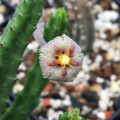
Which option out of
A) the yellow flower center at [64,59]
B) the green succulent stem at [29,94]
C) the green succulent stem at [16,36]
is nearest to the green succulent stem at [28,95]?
the green succulent stem at [29,94]

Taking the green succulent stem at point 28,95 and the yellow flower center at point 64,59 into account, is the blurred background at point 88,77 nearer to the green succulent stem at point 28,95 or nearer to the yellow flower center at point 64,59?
the green succulent stem at point 28,95

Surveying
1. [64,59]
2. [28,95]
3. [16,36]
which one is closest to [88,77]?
[28,95]

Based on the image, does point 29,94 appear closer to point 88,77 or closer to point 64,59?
point 64,59

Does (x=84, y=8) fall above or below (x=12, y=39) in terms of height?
above

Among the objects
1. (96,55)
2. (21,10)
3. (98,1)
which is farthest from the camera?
(98,1)

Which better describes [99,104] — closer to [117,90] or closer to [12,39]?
[117,90]

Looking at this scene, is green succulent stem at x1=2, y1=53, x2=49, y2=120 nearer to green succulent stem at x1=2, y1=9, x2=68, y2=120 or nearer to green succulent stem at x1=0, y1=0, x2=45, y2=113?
green succulent stem at x1=2, y1=9, x2=68, y2=120

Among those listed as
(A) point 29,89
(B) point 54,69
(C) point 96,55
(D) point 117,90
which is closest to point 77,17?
→ (C) point 96,55
